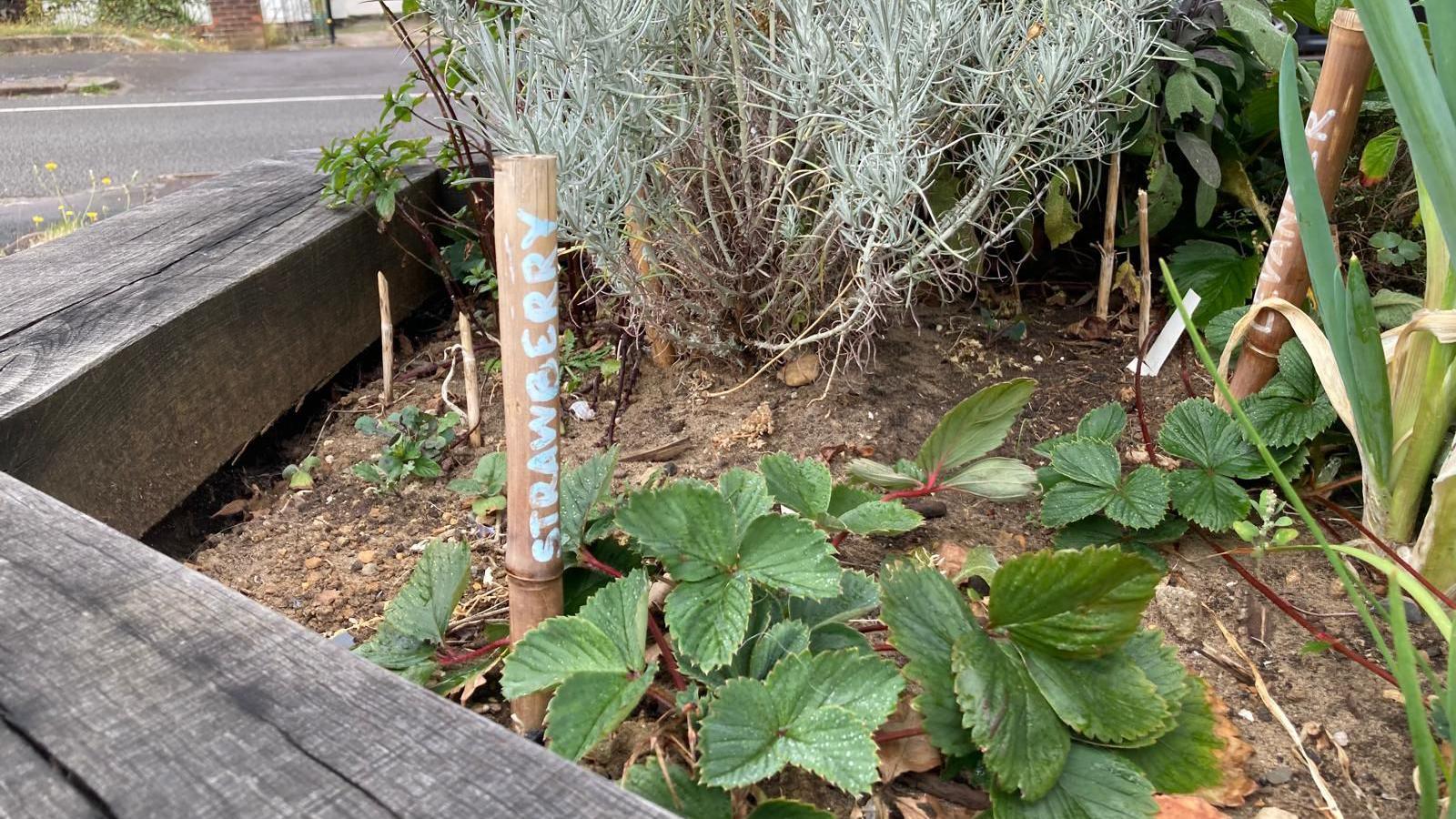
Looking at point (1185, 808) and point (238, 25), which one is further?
point (238, 25)

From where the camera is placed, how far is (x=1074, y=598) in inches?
38.6

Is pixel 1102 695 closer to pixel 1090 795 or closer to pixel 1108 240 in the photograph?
pixel 1090 795

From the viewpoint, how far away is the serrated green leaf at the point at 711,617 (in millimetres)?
931

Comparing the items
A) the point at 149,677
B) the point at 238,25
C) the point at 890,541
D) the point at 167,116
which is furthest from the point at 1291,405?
the point at 238,25

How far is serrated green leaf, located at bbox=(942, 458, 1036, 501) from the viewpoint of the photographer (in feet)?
4.19

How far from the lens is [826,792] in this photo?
39.1 inches

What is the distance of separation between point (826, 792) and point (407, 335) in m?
1.68

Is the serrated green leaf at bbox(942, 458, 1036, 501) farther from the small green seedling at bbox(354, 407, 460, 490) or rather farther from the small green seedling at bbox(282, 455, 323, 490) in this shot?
the small green seedling at bbox(282, 455, 323, 490)

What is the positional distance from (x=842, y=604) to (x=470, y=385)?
0.90 meters

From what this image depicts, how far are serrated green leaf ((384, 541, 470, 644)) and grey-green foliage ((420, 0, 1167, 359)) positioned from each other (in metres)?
0.50

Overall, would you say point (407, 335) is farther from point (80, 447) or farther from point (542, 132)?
point (542, 132)

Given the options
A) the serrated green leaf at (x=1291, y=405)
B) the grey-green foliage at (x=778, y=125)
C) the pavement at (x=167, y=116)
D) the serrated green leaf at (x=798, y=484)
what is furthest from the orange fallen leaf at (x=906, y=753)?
the pavement at (x=167, y=116)

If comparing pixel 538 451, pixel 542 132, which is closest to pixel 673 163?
pixel 542 132

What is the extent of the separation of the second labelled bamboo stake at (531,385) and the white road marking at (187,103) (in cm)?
790
